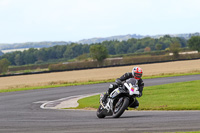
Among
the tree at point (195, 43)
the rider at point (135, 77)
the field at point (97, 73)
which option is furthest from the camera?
the tree at point (195, 43)

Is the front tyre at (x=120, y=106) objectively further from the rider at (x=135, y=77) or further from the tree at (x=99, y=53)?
the tree at (x=99, y=53)

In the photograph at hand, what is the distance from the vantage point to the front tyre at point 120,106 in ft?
42.8

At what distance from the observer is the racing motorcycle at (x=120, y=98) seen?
1302 centimetres

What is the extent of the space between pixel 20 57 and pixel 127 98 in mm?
154474

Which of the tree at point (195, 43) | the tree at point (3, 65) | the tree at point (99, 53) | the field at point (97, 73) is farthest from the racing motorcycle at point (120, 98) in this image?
the tree at point (195, 43)

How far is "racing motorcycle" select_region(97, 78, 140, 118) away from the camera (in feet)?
42.7

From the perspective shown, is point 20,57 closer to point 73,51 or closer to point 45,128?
point 73,51

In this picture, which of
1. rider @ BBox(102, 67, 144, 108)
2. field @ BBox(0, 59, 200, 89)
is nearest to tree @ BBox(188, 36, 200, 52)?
field @ BBox(0, 59, 200, 89)

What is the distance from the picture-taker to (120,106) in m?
13.2

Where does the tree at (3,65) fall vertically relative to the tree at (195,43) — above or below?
below

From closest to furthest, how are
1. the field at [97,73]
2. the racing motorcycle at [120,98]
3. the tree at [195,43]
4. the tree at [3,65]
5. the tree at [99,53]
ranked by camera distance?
the racing motorcycle at [120,98] → the field at [97,73] → the tree at [99,53] → the tree at [3,65] → the tree at [195,43]

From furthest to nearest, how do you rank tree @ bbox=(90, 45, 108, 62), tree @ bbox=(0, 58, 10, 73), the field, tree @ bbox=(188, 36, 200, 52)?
tree @ bbox=(188, 36, 200, 52)
tree @ bbox=(0, 58, 10, 73)
tree @ bbox=(90, 45, 108, 62)
the field

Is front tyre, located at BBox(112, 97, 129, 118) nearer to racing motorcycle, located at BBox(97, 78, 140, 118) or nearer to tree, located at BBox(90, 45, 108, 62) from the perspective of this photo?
racing motorcycle, located at BBox(97, 78, 140, 118)

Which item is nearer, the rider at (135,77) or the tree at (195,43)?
the rider at (135,77)
